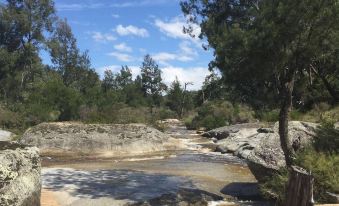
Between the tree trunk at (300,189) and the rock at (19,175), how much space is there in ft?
17.2

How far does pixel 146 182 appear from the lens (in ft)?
47.8

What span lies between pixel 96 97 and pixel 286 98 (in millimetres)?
22703

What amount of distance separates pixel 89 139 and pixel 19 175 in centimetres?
1385

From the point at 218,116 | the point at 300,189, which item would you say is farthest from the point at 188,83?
the point at 300,189

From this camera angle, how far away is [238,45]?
39.1 feet

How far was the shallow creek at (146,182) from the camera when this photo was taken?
1239 centimetres

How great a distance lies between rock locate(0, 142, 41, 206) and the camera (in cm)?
884

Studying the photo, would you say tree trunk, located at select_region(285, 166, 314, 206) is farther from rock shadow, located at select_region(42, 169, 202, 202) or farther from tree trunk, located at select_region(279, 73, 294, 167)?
rock shadow, located at select_region(42, 169, 202, 202)

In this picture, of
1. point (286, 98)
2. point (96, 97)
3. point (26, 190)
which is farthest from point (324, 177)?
point (96, 97)

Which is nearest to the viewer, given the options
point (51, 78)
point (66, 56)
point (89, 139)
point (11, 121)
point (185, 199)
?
point (185, 199)

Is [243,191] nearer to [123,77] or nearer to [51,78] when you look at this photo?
A: [51,78]

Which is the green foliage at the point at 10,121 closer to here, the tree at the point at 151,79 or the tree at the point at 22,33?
the tree at the point at 22,33

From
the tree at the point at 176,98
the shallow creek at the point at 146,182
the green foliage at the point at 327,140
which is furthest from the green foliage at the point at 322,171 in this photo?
the tree at the point at 176,98

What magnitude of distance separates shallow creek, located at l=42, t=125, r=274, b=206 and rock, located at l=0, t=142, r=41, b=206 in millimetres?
1653
